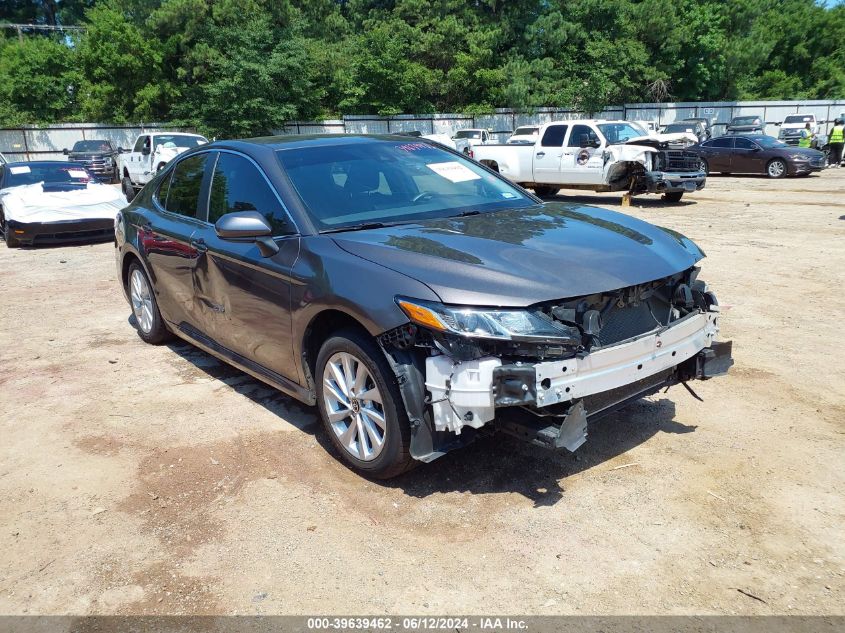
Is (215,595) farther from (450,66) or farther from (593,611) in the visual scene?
(450,66)

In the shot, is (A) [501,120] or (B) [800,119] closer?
(B) [800,119]

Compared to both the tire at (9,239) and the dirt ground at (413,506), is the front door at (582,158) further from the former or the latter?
the tire at (9,239)

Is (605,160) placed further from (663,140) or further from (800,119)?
(800,119)

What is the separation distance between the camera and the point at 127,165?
2075 centimetres

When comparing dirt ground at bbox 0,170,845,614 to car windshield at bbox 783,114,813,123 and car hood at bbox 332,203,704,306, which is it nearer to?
car hood at bbox 332,203,704,306

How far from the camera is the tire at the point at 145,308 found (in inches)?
233

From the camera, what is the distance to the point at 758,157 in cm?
2211

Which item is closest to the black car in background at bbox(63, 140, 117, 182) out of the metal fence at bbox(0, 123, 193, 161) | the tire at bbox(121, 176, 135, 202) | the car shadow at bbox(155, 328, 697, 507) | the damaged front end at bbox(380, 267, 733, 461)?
the metal fence at bbox(0, 123, 193, 161)

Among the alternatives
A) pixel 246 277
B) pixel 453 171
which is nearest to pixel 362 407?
pixel 246 277

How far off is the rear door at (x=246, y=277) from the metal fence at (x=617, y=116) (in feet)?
115

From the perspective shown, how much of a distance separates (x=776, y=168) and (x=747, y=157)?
3.03ft

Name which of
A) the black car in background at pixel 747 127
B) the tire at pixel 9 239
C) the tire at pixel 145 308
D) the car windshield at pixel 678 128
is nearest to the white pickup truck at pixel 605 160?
the tire at pixel 9 239

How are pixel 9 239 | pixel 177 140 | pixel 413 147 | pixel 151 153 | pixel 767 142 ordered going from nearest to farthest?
pixel 413 147 < pixel 9 239 < pixel 151 153 < pixel 177 140 < pixel 767 142

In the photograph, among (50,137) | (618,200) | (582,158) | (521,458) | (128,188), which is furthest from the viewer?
(50,137)
